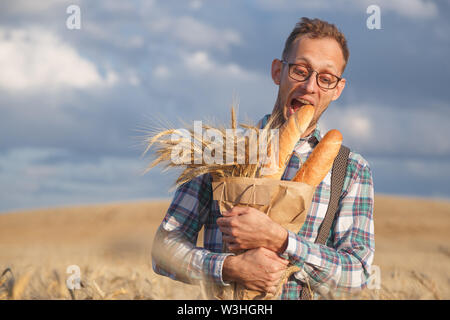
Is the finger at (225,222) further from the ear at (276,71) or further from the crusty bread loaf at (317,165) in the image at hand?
the ear at (276,71)

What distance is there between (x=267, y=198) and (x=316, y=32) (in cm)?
126

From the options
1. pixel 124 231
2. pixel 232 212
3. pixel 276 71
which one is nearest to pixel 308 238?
pixel 232 212

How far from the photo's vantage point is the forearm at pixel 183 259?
234 centimetres

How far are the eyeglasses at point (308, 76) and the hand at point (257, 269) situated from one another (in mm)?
1087

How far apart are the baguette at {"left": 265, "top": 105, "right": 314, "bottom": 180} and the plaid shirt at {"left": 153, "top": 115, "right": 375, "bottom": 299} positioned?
13cm

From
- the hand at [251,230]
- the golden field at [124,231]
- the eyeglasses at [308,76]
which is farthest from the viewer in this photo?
the golden field at [124,231]

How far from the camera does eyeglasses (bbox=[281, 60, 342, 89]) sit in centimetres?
278

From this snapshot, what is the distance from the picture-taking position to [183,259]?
253 centimetres

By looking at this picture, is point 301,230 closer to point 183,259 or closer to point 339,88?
point 183,259

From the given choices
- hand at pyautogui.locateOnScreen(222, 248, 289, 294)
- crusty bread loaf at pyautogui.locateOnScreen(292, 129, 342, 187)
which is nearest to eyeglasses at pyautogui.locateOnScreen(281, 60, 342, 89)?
crusty bread loaf at pyautogui.locateOnScreen(292, 129, 342, 187)

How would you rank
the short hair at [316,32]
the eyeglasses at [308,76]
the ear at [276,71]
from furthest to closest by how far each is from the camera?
the ear at [276,71], the short hair at [316,32], the eyeglasses at [308,76]

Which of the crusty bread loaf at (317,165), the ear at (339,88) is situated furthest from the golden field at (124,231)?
the crusty bread loaf at (317,165)
